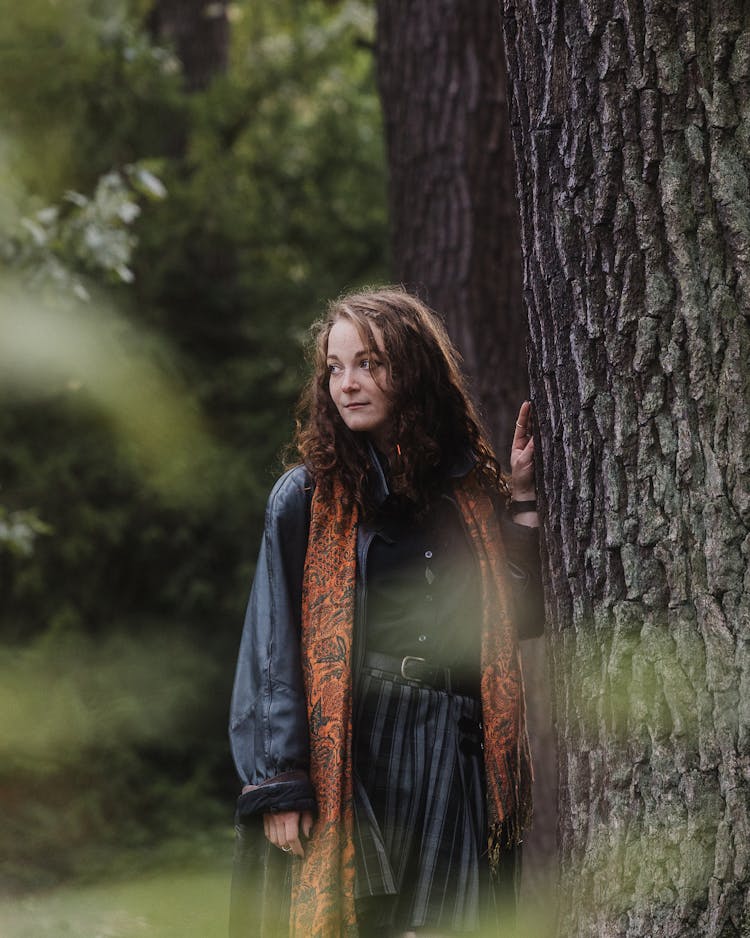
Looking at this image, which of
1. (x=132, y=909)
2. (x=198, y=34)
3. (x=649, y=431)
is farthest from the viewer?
(x=198, y=34)

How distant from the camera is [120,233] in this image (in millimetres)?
5062

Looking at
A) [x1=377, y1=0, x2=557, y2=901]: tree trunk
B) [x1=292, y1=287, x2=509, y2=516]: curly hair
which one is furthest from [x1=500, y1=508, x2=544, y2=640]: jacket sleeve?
[x1=377, y1=0, x2=557, y2=901]: tree trunk

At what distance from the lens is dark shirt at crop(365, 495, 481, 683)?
108 inches

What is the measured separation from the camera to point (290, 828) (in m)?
2.64

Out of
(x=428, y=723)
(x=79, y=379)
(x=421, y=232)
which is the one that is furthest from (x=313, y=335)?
(x=79, y=379)

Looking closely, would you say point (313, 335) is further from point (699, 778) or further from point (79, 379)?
point (79, 379)

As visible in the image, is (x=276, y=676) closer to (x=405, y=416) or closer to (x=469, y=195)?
(x=405, y=416)

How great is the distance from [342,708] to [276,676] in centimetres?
16

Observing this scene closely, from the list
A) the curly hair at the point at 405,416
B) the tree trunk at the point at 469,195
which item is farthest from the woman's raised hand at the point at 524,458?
the tree trunk at the point at 469,195

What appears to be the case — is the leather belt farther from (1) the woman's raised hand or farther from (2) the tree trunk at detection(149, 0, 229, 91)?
(2) the tree trunk at detection(149, 0, 229, 91)

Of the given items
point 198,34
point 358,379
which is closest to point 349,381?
point 358,379

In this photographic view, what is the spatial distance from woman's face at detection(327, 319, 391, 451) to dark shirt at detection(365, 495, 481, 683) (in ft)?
0.86

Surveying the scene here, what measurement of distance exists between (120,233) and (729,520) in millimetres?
3530

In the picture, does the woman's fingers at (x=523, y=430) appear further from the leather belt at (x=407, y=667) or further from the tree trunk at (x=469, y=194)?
the tree trunk at (x=469, y=194)
